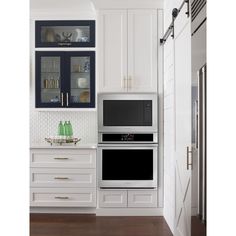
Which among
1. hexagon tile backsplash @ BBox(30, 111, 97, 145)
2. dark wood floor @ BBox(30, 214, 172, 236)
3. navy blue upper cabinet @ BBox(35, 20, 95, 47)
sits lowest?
dark wood floor @ BBox(30, 214, 172, 236)

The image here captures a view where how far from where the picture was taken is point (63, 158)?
4852 millimetres

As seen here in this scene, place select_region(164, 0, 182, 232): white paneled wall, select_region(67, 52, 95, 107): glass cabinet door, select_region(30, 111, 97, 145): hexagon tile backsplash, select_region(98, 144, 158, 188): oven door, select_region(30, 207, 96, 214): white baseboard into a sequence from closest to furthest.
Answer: select_region(164, 0, 182, 232): white paneled wall, select_region(98, 144, 158, 188): oven door, select_region(30, 207, 96, 214): white baseboard, select_region(67, 52, 95, 107): glass cabinet door, select_region(30, 111, 97, 145): hexagon tile backsplash

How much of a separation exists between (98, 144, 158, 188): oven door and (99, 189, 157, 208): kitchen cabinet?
0.08 m

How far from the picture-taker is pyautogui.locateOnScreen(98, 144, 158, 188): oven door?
4.79 m

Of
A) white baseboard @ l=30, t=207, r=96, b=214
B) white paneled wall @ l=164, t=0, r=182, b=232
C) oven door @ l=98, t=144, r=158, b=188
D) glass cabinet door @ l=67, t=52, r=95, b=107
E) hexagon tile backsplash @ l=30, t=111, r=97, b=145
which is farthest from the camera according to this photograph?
hexagon tile backsplash @ l=30, t=111, r=97, b=145

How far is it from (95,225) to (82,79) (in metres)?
1.86

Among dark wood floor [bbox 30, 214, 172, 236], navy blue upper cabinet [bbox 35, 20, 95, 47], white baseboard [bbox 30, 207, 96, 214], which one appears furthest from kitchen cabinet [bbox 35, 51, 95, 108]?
dark wood floor [bbox 30, 214, 172, 236]

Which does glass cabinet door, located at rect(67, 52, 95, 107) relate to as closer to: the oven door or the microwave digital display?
the microwave digital display

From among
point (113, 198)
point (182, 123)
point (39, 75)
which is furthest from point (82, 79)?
point (182, 123)

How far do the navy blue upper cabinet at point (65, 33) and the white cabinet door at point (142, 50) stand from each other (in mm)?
582

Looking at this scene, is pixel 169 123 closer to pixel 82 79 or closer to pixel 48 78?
pixel 82 79
